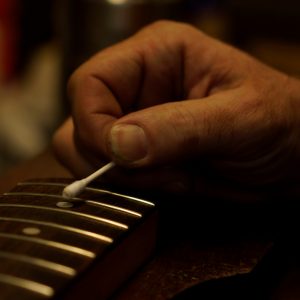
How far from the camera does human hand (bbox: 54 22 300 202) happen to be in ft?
2.37

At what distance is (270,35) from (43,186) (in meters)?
2.12

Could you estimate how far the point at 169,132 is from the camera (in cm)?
71

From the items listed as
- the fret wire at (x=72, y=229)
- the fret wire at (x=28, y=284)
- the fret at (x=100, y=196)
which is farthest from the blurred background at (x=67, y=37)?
the fret wire at (x=28, y=284)

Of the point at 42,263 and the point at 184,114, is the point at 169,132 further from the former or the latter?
the point at 42,263

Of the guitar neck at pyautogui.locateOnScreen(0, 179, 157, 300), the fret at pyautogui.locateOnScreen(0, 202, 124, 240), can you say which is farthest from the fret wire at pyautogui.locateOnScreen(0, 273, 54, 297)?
the fret at pyautogui.locateOnScreen(0, 202, 124, 240)

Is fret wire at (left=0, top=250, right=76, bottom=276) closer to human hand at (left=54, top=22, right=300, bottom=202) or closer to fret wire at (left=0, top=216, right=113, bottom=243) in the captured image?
fret wire at (left=0, top=216, right=113, bottom=243)

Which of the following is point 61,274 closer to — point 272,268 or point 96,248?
point 96,248

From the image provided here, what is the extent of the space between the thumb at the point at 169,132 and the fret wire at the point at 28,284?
24 centimetres

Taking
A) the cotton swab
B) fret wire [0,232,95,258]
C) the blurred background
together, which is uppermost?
fret wire [0,232,95,258]

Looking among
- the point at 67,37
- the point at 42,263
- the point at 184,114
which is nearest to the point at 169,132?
the point at 184,114

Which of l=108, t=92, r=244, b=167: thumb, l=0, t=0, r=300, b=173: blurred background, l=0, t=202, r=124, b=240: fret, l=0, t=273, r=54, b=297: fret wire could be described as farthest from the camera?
l=0, t=0, r=300, b=173: blurred background

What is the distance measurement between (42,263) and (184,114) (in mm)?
291

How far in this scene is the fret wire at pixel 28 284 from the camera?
49cm

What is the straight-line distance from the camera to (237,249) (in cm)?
72
